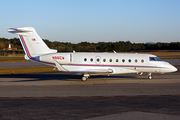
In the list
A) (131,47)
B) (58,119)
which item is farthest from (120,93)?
(131,47)

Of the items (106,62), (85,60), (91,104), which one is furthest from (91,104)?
(106,62)

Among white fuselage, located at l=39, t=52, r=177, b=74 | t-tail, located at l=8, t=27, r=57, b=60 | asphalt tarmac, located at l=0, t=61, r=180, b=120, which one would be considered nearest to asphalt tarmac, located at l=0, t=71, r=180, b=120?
asphalt tarmac, located at l=0, t=61, r=180, b=120

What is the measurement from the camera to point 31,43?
21797mm

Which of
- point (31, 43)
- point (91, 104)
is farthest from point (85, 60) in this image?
point (91, 104)

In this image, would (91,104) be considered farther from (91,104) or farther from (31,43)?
(31,43)

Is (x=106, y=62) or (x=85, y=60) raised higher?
(x=85, y=60)

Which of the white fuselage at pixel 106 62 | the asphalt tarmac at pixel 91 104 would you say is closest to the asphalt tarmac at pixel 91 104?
the asphalt tarmac at pixel 91 104

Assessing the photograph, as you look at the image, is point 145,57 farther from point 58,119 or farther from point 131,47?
point 131,47

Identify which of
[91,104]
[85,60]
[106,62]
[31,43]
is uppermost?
[31,43]

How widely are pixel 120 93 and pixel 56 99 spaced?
4.60 meters

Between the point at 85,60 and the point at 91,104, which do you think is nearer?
the point at 91,104

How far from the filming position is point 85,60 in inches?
856

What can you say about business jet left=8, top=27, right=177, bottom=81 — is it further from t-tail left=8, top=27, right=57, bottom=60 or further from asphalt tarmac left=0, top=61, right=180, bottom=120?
asphalt tarmac left=0, top=61, right=180, bottom=120

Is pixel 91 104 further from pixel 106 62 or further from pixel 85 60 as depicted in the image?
pixel 106 62
